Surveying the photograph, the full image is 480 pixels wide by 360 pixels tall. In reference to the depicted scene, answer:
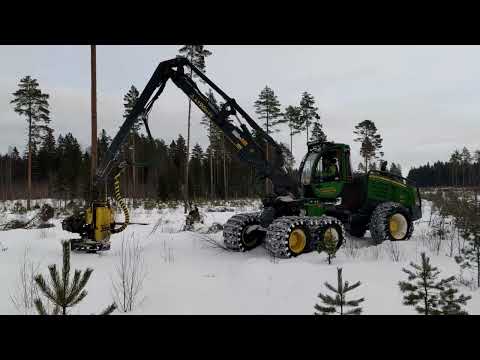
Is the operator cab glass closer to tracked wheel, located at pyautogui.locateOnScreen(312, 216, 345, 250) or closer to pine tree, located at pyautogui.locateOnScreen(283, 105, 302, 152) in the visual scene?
tracked wheel, located at pyautogui.locateOnScreen(312, 216, 345, 250)

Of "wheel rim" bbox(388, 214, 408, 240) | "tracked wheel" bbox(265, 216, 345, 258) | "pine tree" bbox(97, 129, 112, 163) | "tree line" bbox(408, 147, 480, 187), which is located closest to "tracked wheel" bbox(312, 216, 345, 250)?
"tracked wheel" bbox(265, 216, 345, 258)

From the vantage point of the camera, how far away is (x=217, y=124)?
880 cm

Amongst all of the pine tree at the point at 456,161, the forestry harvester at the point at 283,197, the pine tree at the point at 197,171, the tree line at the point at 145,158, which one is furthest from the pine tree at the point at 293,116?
the pine tree at the point at 456,161

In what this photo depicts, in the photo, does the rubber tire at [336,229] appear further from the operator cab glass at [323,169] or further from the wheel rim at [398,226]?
the wheel rim at [398,226]

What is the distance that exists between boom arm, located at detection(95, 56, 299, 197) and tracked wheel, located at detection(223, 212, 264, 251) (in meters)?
1.17

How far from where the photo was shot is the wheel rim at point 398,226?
9328 mm

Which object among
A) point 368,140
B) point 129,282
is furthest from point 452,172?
point 129,282

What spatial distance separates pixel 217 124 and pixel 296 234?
3602mm

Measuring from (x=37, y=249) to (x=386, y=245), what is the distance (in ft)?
28.1

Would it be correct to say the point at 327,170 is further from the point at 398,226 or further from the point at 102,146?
the point at 102,146

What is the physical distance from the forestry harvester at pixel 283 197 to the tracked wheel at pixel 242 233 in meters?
0.03
